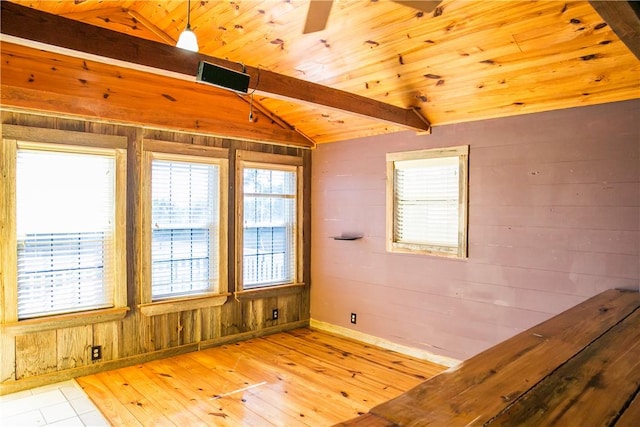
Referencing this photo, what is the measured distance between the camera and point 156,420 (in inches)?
119

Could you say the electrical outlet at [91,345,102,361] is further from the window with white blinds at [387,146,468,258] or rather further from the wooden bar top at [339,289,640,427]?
the wooden bar top at [339,289,640,427]

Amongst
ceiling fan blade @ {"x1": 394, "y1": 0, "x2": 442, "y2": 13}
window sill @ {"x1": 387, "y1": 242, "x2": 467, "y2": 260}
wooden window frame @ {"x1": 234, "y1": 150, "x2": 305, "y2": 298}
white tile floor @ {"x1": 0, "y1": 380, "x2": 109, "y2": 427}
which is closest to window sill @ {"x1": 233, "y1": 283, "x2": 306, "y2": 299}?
wooden window frame @ {"x1": 234, "y1": 150, "x2": 305, "y2": 298}

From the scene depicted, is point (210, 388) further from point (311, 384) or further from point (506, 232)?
point (506, 232)

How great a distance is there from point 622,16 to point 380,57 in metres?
1.96

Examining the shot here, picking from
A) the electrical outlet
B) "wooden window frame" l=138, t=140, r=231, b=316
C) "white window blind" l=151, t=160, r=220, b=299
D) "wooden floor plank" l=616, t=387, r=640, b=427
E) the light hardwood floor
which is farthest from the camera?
"white window blind" l=151, t=160, r=220, b=299

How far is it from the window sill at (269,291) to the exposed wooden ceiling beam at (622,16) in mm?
4122

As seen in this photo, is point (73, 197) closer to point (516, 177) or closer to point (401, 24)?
point (401, 24)

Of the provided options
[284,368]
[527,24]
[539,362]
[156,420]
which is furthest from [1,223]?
[527,24]

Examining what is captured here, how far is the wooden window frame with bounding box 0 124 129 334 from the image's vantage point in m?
3.40

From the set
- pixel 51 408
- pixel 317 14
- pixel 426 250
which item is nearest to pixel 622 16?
pixel 317 14

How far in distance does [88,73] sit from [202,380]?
9.50 ft

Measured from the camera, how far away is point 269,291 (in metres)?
5.12

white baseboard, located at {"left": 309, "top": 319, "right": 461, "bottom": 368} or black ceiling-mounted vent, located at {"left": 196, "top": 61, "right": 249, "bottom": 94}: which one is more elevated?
black ceiling-mounted vent, located at {"left": 196, "top": 61, "right": 249, "bottom": 94}

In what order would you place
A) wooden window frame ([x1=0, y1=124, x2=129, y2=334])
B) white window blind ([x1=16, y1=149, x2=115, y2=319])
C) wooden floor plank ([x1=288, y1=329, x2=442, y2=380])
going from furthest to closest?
wooden floor plank ([x1=288, y1=329, x2=442, y2=380]) → white window blind ([x1=16, y1=149, x2=115, y2=319]) → wooden window frame ([x1=0, y1=124, x2=129, y2=334])
